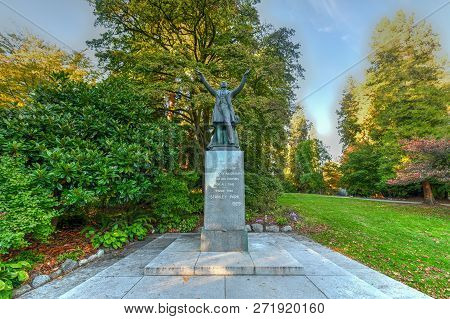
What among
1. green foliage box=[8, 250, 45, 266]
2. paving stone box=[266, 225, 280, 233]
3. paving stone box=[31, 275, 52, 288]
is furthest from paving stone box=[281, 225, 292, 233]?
green foliage box=[8, 250, 45, 266]

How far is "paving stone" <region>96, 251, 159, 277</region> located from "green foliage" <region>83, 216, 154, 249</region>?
90cm

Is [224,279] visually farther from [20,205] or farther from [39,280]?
[20,205]

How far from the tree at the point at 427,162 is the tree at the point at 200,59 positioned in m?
8.15

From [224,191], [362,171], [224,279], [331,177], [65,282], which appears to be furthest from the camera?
[331,177]

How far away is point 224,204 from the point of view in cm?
504

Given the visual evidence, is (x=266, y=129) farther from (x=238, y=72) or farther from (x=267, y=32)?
(x=267, y=32)

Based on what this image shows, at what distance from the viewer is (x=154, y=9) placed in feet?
29.1

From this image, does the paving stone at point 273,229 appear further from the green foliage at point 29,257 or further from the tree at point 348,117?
the tree at point 348,117

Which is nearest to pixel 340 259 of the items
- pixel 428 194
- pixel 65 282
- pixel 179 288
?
pixel 179 288

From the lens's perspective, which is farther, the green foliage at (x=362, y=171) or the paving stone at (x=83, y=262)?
the green foliage at (x=362, y=171)

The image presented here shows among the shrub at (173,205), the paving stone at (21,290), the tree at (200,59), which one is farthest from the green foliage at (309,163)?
the paving stone at (21,290)

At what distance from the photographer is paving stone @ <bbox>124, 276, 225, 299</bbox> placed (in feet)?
10.00

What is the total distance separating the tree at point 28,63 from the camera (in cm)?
945

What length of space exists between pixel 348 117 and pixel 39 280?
2772 cm
